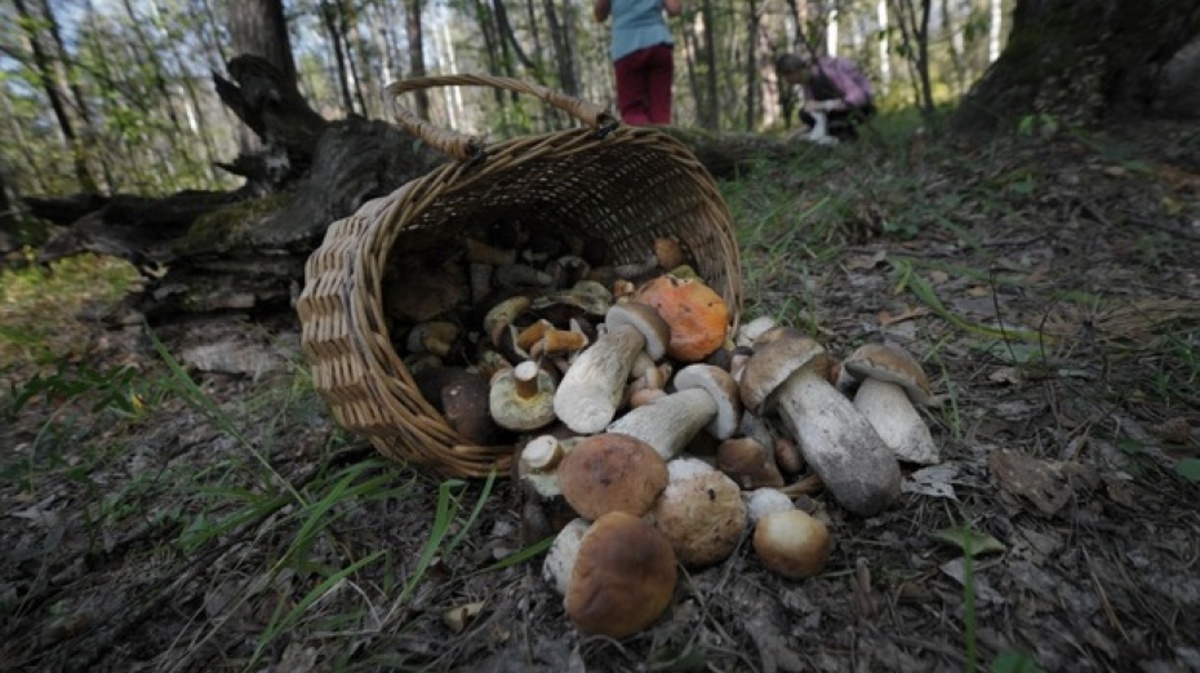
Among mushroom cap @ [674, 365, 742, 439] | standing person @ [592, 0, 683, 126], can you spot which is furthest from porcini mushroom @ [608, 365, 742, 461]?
standing person @ [592, 0, 683, 126]

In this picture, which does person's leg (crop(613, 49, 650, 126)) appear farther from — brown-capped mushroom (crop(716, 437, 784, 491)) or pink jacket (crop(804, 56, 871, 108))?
brown-capped mushroom (crop(716, 437, 784, 491))

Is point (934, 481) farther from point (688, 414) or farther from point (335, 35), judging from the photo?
point (335, 35)

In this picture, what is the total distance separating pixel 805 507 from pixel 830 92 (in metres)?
5.81

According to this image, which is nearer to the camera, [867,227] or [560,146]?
[560,146]

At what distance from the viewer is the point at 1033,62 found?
3139 millimetres

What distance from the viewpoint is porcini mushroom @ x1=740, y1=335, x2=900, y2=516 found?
3.67ft

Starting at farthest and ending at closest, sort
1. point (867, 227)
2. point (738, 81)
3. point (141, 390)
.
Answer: point (738, 81)
point (867, 227)
point (141, 390)

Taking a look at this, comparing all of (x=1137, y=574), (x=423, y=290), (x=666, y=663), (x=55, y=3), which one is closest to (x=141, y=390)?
(x=423, y=290)

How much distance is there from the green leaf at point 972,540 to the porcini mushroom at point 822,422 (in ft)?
0.35

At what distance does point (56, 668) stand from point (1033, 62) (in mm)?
4680

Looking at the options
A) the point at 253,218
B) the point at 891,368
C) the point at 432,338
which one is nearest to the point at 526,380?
the point at 432,338

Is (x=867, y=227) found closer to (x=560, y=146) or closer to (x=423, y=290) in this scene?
(x=560, y=146)

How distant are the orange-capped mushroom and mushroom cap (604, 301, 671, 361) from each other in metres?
0.03

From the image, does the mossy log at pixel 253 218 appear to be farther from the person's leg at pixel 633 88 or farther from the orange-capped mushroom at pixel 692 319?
the person's leg at pixel 633 88
